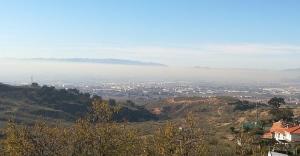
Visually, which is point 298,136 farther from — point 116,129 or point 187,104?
point 187,104

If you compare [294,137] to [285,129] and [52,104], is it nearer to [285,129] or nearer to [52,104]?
[285,129]

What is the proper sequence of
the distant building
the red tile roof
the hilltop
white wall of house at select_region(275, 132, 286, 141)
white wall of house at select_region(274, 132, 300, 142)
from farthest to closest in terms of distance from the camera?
1. the hilltop
2. white wall of house at select_region(275, 132, 286, 141)
3. the red tile roof
4. the distant building
5. white wall of house at select_region(274, 132, 300, 142)

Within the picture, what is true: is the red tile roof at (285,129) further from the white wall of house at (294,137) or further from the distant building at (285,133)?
the white wall of house at (294,137)

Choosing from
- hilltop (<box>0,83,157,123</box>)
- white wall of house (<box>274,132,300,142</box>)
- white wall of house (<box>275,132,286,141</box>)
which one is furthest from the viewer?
hilltop (<box>0,83,157,123</box>)

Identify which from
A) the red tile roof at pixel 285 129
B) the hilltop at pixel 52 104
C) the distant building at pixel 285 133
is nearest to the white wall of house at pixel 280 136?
A: the distant building at pixel 285 133

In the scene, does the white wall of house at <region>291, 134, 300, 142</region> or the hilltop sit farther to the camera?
the hilltop

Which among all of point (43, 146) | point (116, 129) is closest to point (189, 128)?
point (116, 129)

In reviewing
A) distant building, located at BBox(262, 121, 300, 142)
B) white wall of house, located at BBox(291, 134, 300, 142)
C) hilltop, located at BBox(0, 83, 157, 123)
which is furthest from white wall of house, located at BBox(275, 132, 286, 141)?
hilltop, located at BBox(0, 83, 157, 123)

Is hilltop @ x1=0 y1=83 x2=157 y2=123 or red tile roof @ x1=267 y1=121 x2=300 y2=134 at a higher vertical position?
red tile roof @ x1=267 y1=121 x2=300 y2=134

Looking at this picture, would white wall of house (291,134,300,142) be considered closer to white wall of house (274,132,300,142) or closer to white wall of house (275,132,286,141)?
white wall of house (274,132,300,142)
